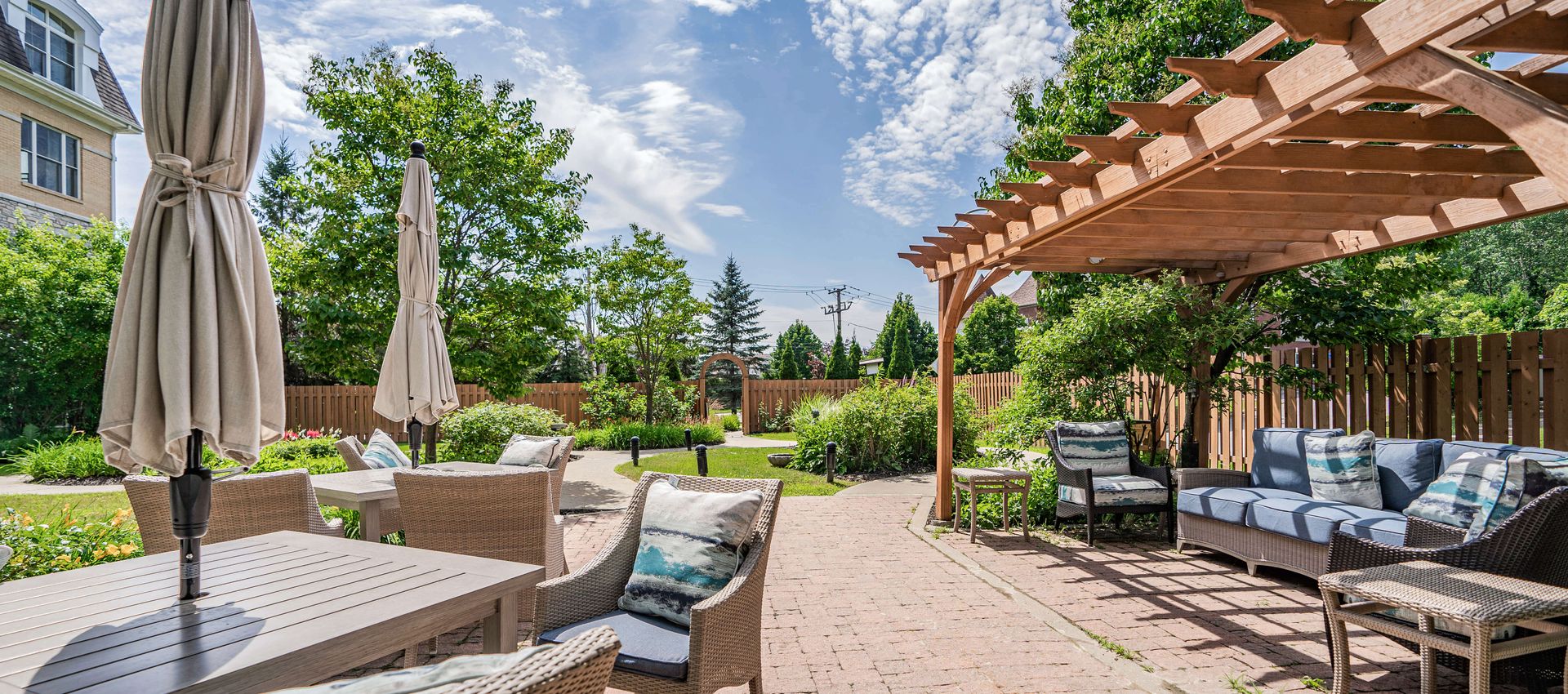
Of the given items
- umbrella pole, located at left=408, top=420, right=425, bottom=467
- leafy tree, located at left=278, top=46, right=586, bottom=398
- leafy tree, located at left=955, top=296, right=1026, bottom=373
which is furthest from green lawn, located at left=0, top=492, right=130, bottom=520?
leafy tree, located at left=955, top=296, right=1026, bottom=373

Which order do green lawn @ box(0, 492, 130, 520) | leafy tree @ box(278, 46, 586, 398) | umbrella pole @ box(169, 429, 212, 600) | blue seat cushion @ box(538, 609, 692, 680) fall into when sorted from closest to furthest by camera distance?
1. umbrella pole @ box(169, 429, 212, 600)
2. blue seat cushion @ box(538, 609, 692, 680)
3. green lawn @ box(0, 492, 130, 520)
4. leafy tree @ box(278, 46, 586, 398)

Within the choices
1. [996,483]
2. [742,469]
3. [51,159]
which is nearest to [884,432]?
[742,469]

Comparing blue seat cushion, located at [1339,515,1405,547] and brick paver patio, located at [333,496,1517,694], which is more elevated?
blue seat cushion, located at [1339,515,1405,547]

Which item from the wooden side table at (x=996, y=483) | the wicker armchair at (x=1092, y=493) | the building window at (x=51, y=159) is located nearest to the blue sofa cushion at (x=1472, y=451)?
the wicker armchair at (x=1092, y=493)

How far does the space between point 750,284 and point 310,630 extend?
35401mm

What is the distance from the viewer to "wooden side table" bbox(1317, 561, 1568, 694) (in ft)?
8.05

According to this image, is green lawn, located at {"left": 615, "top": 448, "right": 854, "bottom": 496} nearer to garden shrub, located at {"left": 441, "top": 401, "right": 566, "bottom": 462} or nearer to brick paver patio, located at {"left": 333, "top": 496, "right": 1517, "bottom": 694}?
garden shrub, located at {"left": 441, "top": 401, "right": 566, "bottom": 462}

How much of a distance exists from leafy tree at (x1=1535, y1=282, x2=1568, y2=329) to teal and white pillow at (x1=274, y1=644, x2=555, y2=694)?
2420 centimetres

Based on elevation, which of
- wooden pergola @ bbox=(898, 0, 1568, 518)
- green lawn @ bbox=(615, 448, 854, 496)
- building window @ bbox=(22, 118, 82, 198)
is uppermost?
building window @ bbox=(22, 118, 82, 198)

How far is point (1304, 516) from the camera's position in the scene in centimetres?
434

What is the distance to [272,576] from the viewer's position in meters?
2.17

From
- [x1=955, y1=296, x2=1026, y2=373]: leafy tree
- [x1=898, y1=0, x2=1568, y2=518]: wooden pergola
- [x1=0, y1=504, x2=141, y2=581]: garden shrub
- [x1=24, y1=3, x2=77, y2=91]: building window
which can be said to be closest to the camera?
[x1=898, y1=0, x2=1568, y2=518]: wooden pergola

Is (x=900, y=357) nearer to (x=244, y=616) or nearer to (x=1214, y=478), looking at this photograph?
(x=1214, y=478)

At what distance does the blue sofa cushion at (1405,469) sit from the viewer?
4.29 m
